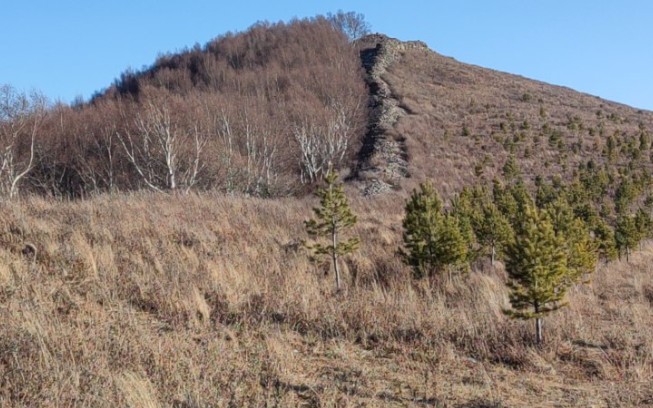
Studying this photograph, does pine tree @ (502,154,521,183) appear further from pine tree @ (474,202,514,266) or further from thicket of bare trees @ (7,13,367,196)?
pine tree @ (474,202,514,266)

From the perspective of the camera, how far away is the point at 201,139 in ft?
102

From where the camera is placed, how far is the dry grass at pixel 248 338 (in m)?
4.55

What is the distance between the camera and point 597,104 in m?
54.8

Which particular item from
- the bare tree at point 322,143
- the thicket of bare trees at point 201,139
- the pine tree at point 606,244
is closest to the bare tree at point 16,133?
the thicket of bare trees at point 201,139

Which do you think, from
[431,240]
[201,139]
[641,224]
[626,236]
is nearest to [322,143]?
[201,139]

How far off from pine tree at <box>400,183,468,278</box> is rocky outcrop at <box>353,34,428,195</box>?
16690mm

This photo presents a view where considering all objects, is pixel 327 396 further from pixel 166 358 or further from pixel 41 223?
pixel 41 223

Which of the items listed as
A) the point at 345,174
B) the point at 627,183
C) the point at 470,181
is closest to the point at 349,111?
the point at 345,174

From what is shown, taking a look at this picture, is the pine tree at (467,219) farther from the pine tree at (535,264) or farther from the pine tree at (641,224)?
the pine tree at (641,224)

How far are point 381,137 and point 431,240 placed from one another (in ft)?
90.2

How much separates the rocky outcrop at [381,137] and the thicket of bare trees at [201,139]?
→ 1.30 m

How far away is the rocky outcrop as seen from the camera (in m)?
32.1

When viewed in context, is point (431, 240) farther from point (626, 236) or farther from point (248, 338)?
point (626, 236)

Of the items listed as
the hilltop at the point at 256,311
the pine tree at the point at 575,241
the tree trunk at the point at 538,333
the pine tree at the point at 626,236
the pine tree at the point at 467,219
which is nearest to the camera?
the hilltop at the point at 256,311
